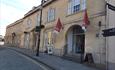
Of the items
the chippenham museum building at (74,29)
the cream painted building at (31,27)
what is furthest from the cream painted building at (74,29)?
the cream painted building at (31,27)

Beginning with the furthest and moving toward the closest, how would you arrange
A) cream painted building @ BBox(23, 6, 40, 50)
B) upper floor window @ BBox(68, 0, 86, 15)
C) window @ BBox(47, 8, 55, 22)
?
cream painted building @ BBox(23, 6, 40, 50)
window @ BBox(47, 8, 55, 22)
upper floor window @ BBox(68, 0, 86, 15)

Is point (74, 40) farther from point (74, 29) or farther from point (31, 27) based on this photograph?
point (31, 27)

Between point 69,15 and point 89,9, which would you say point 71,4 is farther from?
point 89,9

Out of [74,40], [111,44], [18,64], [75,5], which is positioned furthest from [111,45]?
[74,40]

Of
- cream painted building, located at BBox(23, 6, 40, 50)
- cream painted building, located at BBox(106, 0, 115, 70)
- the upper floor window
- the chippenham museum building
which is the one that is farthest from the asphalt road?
cream painted building, located at BBox(23, 6, 40, 50)

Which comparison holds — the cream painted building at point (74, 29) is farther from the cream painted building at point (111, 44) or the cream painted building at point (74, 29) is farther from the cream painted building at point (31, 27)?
the cream painted building at point (31, 27)

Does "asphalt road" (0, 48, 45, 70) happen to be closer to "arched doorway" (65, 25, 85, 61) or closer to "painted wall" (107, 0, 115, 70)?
"painted wall" (107, 0, 115, 70)

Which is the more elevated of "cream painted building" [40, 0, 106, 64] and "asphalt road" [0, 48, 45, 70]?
"cream painted building" [40, 0, 106, 64]

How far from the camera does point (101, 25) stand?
16250 mm

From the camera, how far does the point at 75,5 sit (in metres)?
21.7

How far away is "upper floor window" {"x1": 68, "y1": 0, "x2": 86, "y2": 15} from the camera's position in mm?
20453

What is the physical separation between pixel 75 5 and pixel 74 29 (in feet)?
8.74

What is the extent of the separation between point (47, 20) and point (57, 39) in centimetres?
516

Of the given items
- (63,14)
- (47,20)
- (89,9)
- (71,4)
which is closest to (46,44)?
(47,20)
